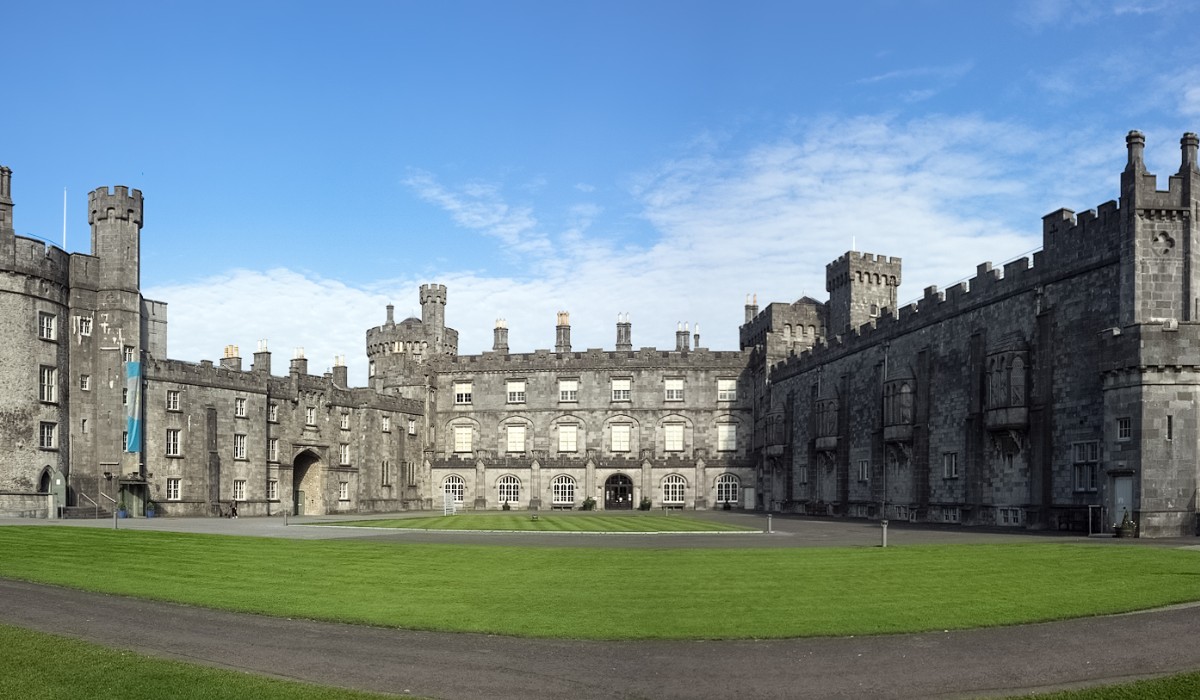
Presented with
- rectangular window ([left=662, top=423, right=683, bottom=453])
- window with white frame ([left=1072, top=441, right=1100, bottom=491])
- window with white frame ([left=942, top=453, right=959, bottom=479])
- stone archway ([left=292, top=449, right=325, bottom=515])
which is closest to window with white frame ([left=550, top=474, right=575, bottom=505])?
rectangular window ([left=662, top=423, right=683, bottom=453])

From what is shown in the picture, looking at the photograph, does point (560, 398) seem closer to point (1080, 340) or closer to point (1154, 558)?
point (1080, 340)

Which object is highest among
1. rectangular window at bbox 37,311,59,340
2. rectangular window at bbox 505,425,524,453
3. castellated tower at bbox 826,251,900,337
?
castellated tower at bbox 826,251,900,337

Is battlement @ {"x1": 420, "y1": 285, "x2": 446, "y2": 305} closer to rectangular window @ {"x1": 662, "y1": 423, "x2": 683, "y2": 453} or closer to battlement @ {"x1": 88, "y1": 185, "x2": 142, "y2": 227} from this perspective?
rectangular window @ {"x1": 662, "y1": 423, "x2": 683, "y2": 453}

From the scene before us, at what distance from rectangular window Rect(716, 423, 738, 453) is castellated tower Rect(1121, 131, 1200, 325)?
44.1 m

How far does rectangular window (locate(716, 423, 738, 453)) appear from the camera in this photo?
255ft

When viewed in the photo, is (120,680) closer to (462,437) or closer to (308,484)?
(308,484)

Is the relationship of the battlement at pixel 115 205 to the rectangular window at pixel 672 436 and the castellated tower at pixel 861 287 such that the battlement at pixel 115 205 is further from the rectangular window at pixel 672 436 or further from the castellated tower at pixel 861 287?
the castellated tower at pixel 861 287

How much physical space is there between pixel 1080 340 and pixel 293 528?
30213 millimetres

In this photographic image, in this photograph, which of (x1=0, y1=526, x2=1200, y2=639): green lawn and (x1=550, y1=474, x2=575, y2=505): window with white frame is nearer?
(x1=0, y1=526, x2=1200, y2=639): green lawn

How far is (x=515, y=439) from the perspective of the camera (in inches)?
3125

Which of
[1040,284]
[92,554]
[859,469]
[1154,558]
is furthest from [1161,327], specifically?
[92,554]

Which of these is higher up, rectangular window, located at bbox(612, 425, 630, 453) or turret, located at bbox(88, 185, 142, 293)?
turret, located at bbox(88, 185, 142, 293)

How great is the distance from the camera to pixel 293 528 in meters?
39.9

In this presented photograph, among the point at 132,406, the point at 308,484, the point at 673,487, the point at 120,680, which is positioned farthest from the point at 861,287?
the point at 120,680
